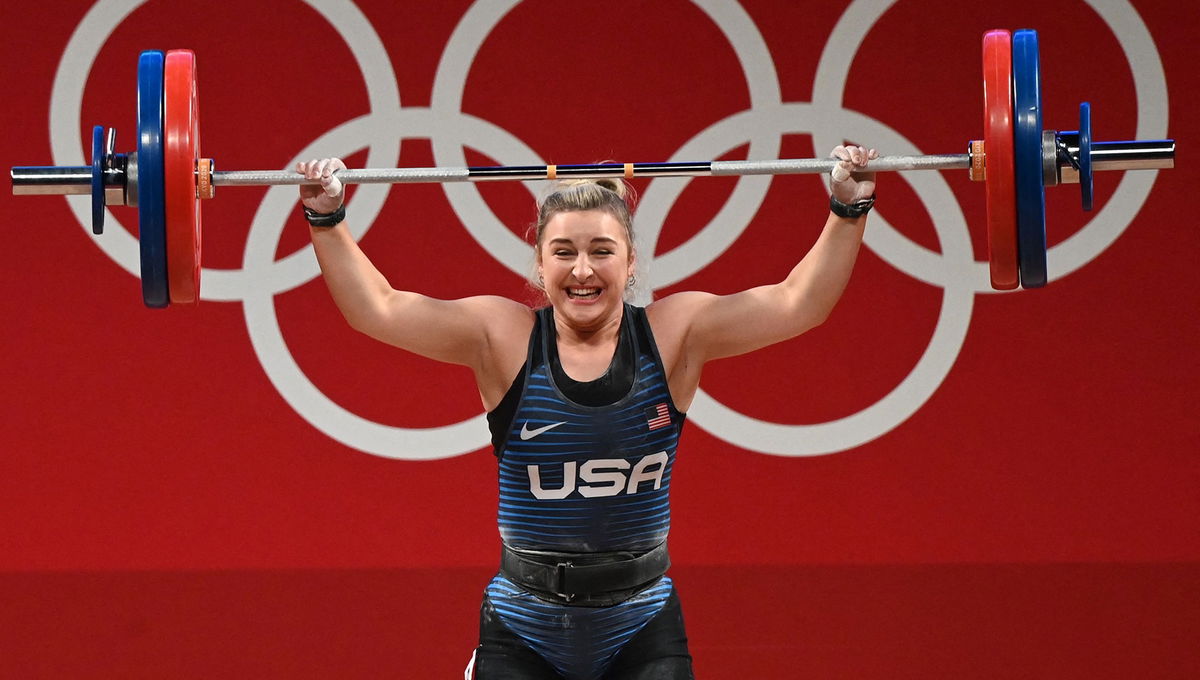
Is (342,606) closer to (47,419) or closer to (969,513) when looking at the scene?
(47,419)

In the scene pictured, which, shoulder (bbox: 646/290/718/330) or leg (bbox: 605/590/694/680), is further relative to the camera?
shoulder (bbox: 646/290/718/330)

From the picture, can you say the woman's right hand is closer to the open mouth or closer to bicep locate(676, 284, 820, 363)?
the open mouth

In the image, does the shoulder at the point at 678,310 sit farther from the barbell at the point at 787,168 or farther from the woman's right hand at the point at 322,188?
the woman's right hand at the point at 322,188

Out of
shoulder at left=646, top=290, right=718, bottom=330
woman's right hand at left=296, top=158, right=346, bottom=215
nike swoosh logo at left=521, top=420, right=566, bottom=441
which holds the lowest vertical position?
nike swoosh logo at left=521, top=420, right=566, bottom=441

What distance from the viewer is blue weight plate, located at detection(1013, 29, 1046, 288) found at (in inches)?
93.4

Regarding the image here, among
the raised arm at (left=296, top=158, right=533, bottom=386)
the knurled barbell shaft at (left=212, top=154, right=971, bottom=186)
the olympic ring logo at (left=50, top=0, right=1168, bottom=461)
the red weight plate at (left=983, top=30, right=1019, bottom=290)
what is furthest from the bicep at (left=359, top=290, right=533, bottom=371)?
the olympic ring logo at (left=50, top=0, right=1168, bottom=461)

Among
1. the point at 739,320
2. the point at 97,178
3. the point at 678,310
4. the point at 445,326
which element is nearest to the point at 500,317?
the point at 445,326

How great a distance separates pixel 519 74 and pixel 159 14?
40.8 inches

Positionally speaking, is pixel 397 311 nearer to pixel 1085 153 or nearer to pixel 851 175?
pixel 851 175

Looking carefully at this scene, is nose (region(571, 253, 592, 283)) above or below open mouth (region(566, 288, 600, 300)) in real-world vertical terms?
above

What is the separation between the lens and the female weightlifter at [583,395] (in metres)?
2.40

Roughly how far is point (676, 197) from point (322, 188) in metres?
1.83

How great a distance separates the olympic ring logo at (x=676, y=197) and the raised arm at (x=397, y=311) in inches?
63.4

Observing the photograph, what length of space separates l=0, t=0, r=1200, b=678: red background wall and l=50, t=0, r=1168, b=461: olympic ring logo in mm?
16
